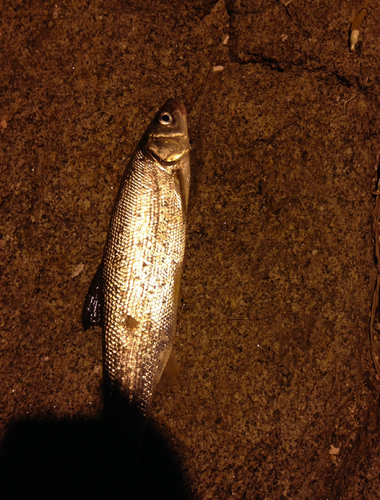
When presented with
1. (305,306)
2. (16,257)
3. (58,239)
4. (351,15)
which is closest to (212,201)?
(305,306)

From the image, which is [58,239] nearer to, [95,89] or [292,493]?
[95,89]

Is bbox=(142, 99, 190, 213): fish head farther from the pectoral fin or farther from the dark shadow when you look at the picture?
the dark shadow

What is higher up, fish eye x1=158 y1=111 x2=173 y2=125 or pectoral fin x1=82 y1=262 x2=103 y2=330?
fish eye x1=158 y1=111 x2=173 y2=125

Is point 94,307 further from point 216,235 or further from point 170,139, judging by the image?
point 170,139

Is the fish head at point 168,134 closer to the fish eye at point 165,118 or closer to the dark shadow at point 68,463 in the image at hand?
the fish eye at point 165,118

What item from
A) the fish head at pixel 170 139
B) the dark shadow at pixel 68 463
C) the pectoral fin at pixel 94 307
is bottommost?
the dark shadow at pixel 68 463

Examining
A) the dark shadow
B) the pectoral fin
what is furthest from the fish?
the dark shadow

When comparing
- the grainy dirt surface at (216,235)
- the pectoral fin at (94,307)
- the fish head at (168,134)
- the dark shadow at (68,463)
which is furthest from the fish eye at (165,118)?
the dark shadow at (68,463)
